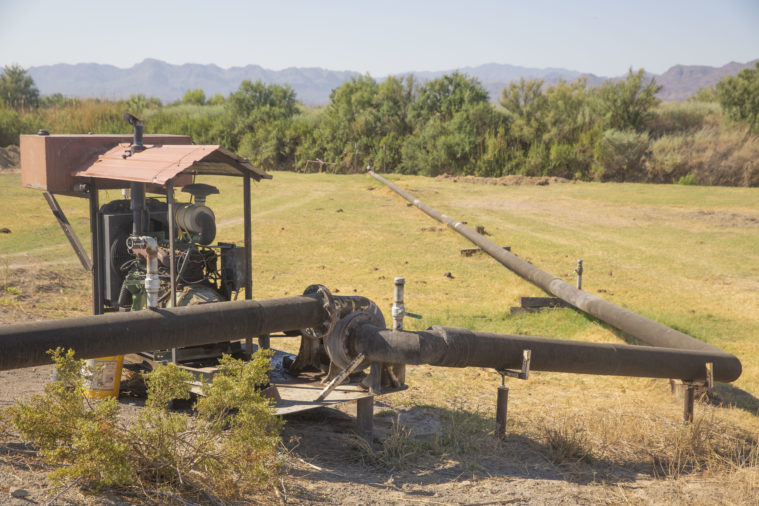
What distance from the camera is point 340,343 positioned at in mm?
5684

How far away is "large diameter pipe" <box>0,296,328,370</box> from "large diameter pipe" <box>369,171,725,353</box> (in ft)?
13.8

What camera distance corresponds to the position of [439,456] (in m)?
5.66

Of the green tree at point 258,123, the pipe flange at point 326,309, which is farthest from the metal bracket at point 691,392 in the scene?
the green tree at point 258,123

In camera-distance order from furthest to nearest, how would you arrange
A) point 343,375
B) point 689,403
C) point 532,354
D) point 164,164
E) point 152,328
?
1. point 689,403
2. point 164,164
3. point 532,354
4. point 343,375
5. point 152,328

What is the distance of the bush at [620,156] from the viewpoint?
28375 millimetres

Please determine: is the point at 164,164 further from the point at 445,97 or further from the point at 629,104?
the point at 445,97

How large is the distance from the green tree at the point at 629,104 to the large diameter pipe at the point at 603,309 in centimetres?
1743

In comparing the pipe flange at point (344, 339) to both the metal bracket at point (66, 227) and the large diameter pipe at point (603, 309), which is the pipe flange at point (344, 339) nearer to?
the metal bracket at point (66, 227)

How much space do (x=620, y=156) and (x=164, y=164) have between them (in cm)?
2523

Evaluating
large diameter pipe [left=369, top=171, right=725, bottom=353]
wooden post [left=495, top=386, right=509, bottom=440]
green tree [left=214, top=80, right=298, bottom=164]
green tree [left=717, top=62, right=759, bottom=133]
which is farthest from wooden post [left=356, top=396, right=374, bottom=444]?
green tree [left=214, top=80, right=298, bottom=164]

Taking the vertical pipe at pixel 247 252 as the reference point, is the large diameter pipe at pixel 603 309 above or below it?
below

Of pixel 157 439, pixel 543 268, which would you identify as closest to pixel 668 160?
pixel 543 268

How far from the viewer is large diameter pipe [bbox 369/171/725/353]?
7.68 m

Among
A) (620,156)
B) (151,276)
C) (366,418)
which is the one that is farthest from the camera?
(620,156)
